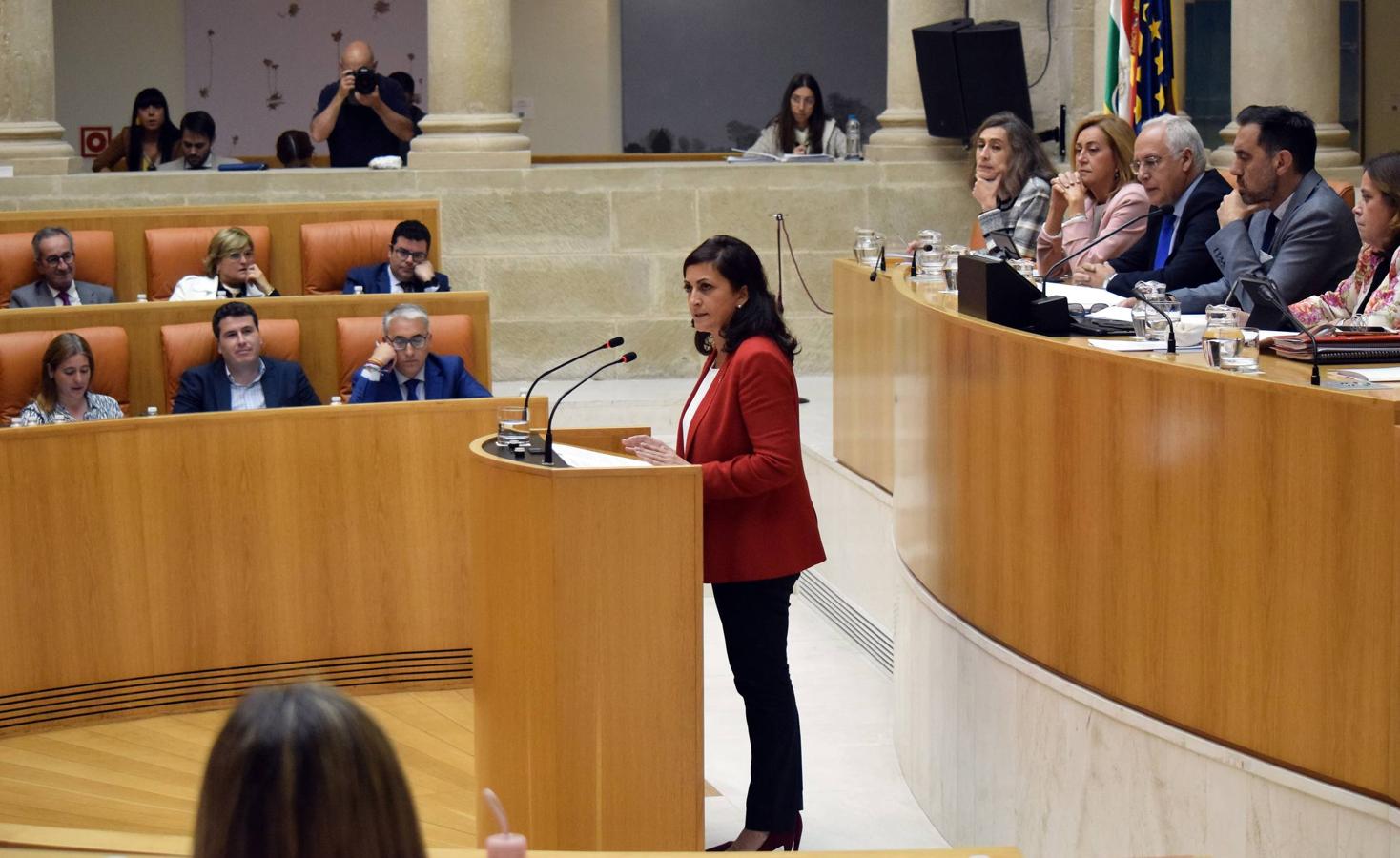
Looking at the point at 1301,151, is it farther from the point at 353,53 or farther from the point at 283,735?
the point at 353,53

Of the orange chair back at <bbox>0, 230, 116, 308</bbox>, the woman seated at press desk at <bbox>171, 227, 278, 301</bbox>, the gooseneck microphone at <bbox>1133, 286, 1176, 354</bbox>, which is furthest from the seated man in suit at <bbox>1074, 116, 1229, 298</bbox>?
the orange chair back at <bbox>0, 230, 116, 308</bbox>

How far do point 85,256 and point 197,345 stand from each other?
1710 millimetres

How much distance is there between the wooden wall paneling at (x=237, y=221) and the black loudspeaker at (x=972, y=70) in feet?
8.19

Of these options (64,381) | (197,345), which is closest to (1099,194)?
(197,345)

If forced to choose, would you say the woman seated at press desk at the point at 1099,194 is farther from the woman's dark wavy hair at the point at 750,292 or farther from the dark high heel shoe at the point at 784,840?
the dark high heel shoe at the point at 784,840

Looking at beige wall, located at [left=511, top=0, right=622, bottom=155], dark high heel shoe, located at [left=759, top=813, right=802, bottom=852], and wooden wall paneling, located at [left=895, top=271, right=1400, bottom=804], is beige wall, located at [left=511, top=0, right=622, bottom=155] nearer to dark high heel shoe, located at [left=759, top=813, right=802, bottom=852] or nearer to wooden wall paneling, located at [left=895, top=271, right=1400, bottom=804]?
wooden wall paneling, located at [left=895, top=271, right=1400, bottom=804]

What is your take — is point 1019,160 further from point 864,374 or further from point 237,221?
point 237,221

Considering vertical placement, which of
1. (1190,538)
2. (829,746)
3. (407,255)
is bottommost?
(829,746)

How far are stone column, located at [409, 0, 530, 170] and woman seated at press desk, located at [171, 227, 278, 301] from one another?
2.02 metres

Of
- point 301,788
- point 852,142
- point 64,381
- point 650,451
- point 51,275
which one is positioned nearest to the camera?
point 301,788

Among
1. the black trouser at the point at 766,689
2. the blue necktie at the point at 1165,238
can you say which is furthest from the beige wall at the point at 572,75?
Result: the black trouser at the point at 766,689

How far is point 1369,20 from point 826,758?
21.2ft

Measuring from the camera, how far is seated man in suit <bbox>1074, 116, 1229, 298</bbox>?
441 centimetres

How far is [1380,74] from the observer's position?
31.9 feet
